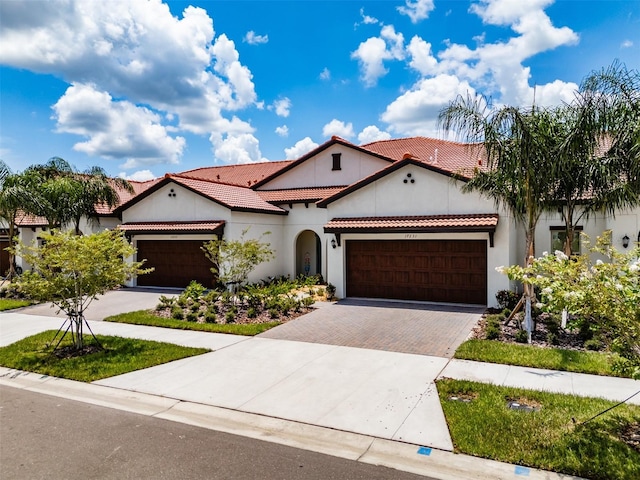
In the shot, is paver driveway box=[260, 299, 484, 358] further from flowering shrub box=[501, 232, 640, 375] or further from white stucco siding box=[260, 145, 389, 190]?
white stucco siding box=[260, 145, 389, 190]

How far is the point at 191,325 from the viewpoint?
12.6m

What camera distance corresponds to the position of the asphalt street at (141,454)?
4.99m

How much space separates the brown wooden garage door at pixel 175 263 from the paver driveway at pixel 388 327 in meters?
6.88

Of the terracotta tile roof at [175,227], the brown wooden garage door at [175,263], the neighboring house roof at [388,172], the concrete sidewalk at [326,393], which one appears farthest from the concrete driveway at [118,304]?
the neighboring house roof at [388,172]

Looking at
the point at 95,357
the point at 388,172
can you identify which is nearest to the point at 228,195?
the point at 388,172

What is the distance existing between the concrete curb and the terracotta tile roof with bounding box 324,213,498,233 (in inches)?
393

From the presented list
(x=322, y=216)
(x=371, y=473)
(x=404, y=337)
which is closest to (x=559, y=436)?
(x=371, y=473)

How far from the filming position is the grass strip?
327 inches

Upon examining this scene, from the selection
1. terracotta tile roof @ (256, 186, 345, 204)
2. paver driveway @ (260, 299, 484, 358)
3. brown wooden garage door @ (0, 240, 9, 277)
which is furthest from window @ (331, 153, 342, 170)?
brown wooden garage door @ (0, 240, 9, 277)

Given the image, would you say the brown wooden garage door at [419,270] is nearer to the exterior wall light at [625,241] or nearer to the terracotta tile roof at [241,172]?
the exterior wall light at [625,241]

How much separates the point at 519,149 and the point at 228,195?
1308cm

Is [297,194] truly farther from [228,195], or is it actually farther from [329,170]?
[228,195]

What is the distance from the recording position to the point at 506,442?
5438 mm

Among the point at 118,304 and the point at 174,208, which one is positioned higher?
the point at 174,208
